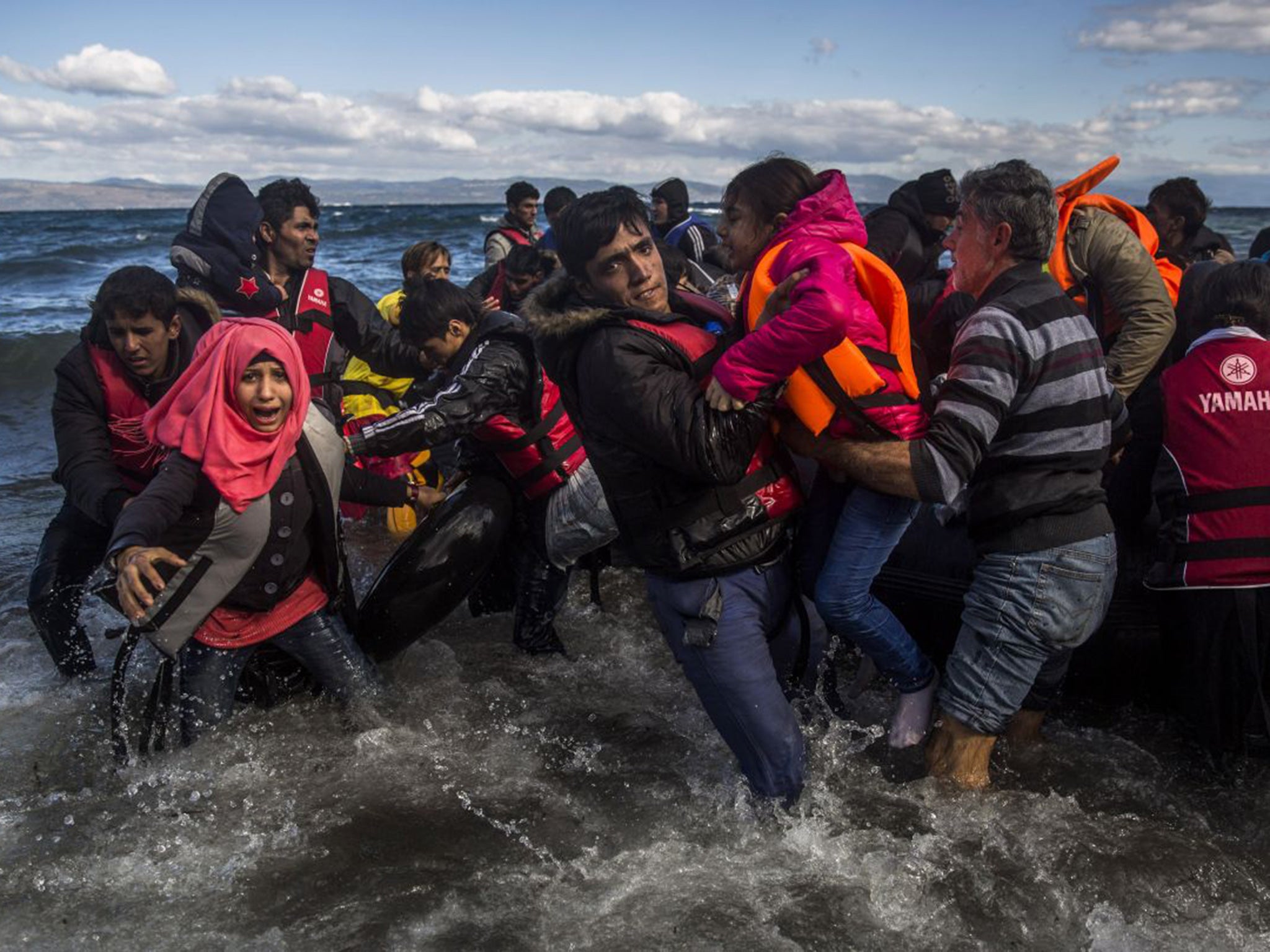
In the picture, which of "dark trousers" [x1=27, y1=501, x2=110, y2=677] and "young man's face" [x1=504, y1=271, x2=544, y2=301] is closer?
"dark trousers" [x1=27, y1=501, x2=110, y2=677]

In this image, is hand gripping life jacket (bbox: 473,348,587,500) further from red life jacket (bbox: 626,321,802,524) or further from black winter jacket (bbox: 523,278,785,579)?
red life jacket (bbox: 626,321,802,524)

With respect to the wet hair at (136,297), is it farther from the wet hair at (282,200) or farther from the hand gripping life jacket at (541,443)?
the wet hair at (282,200)

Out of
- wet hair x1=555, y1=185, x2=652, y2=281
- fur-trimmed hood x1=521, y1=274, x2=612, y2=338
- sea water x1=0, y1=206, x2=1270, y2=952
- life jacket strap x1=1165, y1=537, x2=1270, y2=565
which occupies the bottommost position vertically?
sea water x1=0, y1=206, x2=1270, y2=952

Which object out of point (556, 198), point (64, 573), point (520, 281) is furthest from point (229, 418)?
point (556, 198)

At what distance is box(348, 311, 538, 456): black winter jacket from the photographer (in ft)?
14.4

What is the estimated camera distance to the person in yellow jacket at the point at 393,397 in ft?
22.7

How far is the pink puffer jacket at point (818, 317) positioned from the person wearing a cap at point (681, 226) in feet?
16.3

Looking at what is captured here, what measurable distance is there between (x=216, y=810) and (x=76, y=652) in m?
1.56

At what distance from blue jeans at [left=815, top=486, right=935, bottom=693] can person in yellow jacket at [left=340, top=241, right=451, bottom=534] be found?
3863 millimetres

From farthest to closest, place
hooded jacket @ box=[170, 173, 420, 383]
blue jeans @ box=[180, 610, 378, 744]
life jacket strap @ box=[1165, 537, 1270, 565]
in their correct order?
hooded jacket @ box=[170, 173, 420, 383]
blue jeans @ box=[180, 610, 378, 744]
life jacket strap @ box=[1165, 537, 1270, 565]

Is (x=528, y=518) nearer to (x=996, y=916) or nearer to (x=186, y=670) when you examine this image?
(x=186, y=670)

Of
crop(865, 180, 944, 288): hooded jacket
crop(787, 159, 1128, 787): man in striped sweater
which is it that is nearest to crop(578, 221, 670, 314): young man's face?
crop(787, 159, 1128, 787): man in striped sweater

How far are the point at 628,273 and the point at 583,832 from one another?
2034 millimetres

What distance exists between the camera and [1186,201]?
25.0 feet
